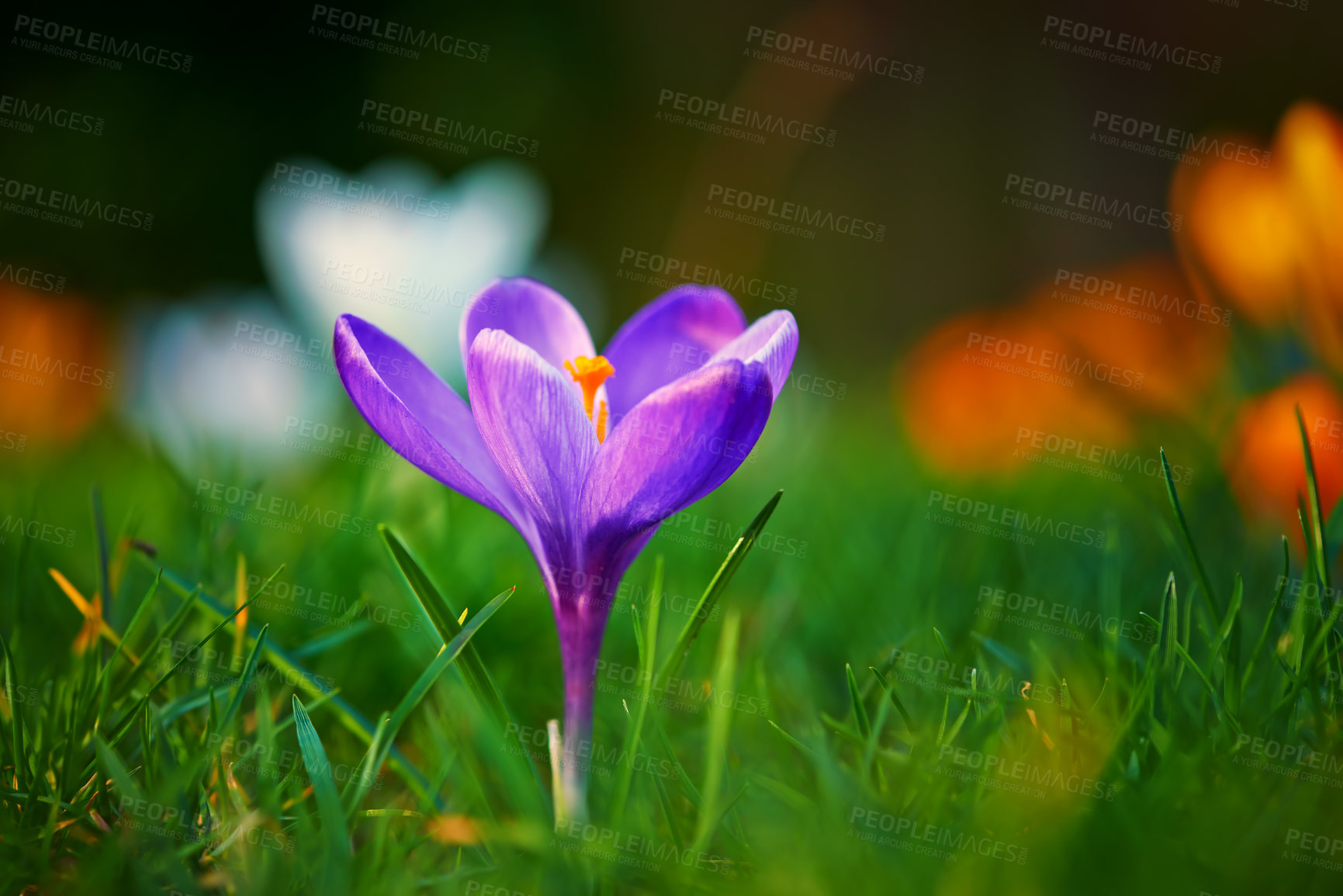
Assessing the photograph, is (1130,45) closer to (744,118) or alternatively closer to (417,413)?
(744,118)

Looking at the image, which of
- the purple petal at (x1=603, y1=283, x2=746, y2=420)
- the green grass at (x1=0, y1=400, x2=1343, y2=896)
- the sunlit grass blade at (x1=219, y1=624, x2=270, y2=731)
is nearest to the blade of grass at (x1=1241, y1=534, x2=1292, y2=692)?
the green grass at (x1=0, y1=400, x2=1343, y2=896)

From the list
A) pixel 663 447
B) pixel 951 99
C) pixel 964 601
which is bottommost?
pixel 964 601

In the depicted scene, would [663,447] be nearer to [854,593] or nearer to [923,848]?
[923,848]

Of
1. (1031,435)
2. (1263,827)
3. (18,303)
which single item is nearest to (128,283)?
(18,303)

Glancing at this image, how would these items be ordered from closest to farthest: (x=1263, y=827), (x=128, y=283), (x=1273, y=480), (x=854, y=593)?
1. (x=1263, y=827)
2. (x=1273, y=480)
3. (x=854, y=593)
4. (x=128, y=283)

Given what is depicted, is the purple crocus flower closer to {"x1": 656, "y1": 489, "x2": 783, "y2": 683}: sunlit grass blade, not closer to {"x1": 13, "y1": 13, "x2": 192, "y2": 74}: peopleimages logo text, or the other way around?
{"x1": 656, "y1": 489, "x2": 783, "y2": 683}: sunlit grass blade

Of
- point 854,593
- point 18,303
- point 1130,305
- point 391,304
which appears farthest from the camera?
point 18,303

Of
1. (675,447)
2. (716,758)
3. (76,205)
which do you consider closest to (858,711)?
(716,758)
